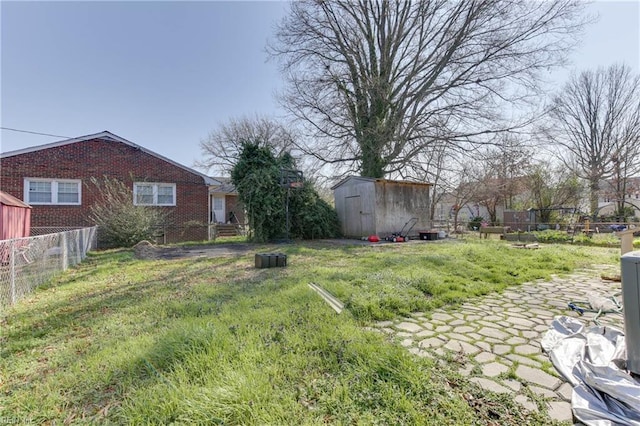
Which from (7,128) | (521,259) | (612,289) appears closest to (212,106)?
(7,128)

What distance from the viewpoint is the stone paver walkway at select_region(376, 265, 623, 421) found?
1910 millimetres

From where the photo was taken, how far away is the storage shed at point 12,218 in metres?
6.97

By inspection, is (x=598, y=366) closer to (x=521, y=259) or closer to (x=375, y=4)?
(x=521, y=259)

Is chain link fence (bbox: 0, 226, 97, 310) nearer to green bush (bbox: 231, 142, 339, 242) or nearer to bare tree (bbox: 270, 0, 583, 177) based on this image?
green bush (bbox: 231, 142, 339, 242)

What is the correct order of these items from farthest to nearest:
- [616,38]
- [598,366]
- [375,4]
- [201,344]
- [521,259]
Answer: [375,4], [616,38], [521,259], [201,344], [598,366]

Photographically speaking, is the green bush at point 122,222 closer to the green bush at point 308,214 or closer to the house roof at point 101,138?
the house roof at point 101,138

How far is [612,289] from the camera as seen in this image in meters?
4.44

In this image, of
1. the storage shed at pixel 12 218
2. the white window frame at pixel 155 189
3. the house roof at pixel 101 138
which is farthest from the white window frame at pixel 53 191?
the storage shed at pixel 12 218

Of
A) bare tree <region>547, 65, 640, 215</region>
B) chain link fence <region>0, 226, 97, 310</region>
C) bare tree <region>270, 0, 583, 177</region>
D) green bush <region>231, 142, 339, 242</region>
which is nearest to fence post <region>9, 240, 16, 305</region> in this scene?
chain link fence <region>0, 226, 97, 310</region>

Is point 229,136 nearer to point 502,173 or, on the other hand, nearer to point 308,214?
point 308,214

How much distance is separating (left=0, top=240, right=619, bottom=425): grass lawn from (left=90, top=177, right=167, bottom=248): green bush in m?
7.33

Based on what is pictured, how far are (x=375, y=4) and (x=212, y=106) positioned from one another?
1170 cm

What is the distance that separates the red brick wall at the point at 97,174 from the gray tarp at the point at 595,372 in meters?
14.8

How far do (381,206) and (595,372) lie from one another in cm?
1046
